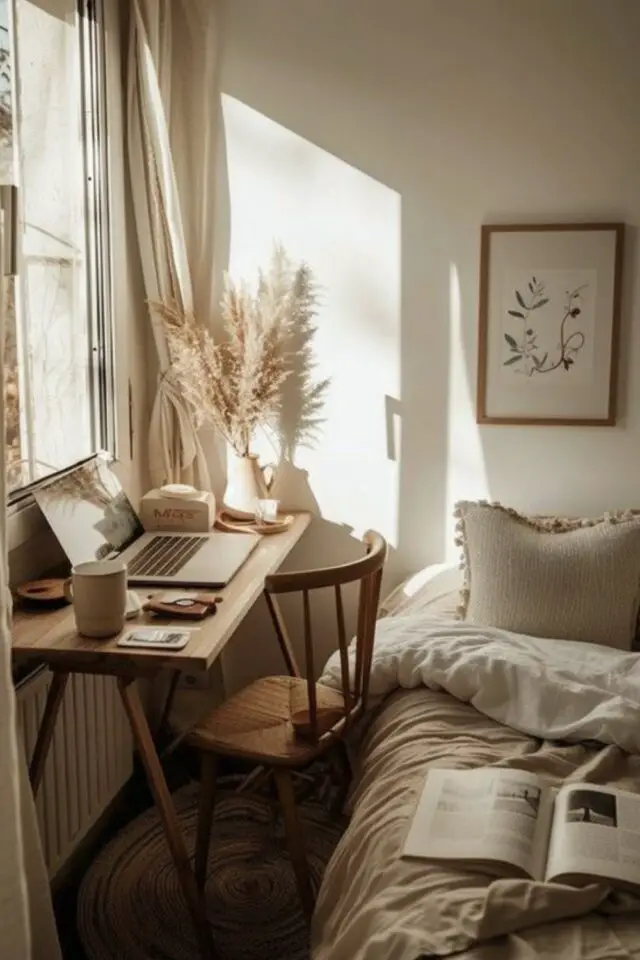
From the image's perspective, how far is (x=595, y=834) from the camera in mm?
1820

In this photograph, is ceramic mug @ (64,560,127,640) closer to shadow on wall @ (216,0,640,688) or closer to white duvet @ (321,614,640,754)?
white duvet @ (321,614,640,754)

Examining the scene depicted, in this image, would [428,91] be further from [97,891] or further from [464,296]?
[97,891]

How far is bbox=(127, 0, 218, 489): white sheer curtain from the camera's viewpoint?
2916 mm

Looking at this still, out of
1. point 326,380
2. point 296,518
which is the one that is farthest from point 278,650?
point 326,380

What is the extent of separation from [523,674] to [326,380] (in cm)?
115

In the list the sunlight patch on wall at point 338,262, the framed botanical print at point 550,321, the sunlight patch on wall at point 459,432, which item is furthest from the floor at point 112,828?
the framed botanical print at point 550,321

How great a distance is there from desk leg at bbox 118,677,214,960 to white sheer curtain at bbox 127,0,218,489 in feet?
3.68

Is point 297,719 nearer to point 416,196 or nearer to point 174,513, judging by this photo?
point 174,513

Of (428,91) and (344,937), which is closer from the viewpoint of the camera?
(344,937)

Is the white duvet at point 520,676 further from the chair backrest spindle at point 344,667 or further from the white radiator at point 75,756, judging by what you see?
the white radiator at point 75,756

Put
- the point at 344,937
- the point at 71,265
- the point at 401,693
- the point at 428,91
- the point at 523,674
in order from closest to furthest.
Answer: the point at 344,937 < the point at 523,674 < the point at 401,693 < the point at 71,265 < the point at 428,91

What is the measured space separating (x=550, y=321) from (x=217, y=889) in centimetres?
Result: 173

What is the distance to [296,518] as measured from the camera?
10.3 ft

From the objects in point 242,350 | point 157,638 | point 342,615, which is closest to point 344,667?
point 342,615
